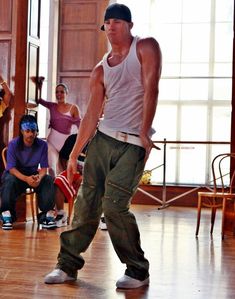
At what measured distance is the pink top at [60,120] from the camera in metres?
5.53

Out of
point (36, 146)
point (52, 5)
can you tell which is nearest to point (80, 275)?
point (36, 146)

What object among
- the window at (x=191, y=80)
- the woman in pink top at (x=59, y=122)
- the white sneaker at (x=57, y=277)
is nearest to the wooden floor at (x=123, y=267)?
the white sneaker at (x=57, y=277)

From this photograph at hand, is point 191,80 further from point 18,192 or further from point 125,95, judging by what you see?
point 125,95

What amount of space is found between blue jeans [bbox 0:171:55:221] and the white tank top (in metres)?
2.31

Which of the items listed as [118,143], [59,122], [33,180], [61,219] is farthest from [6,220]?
[118,143]

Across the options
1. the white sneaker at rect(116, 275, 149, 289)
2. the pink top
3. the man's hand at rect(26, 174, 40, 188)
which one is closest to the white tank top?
the white sneaker at rect(116, 275, 149, 289)

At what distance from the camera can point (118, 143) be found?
2.48 meters

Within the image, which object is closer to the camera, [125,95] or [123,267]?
[125,95]

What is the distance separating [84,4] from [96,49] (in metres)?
0.66

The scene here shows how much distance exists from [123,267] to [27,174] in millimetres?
1905

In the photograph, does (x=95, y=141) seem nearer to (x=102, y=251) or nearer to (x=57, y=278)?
(x=57, y=278)

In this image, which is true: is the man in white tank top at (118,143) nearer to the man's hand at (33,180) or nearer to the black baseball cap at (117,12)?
the black baseball cap at (117,12)

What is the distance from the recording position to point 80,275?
2785mm

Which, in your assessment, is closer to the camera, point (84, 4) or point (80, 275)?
point (80, 275)
